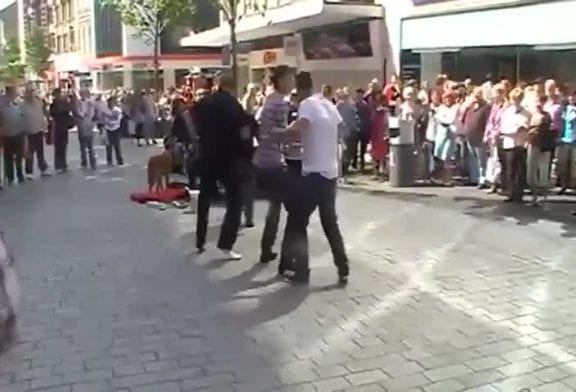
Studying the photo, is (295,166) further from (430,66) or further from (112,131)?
(112,131)

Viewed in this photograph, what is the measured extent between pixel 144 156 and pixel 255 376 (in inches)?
766

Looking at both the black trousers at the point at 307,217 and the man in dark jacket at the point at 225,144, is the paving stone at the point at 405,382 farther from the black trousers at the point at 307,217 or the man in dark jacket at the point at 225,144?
the man in dark jacket at the point at 225,144

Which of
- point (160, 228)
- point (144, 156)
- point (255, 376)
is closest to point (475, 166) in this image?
point (160, 228)

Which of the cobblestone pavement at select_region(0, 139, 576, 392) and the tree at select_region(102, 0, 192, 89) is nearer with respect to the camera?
the cobblestone pavement at select_region(0, 139, 576, 392)

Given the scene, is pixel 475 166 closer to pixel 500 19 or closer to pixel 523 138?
pixel 523 138

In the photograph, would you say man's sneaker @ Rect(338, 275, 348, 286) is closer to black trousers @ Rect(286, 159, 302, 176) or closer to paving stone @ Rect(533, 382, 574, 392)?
black trousers @ Rect(286, 159, 302, 176)

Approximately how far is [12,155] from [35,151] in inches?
60.0

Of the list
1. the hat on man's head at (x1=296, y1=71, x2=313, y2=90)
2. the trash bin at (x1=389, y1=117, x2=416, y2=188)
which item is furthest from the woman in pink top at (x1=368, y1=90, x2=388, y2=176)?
the hat on man's head at (x1=296, y1=71, x2=313, y2=90)

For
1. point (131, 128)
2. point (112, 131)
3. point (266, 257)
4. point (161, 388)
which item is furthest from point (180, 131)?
point (131, 128)

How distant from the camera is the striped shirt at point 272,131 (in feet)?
27.0

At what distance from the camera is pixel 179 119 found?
1538 centimetres

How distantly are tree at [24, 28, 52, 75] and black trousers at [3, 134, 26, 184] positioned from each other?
5652 cm

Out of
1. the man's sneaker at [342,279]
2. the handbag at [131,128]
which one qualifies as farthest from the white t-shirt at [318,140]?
the handbag at [131,128]

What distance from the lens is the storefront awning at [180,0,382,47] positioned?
874 inches
